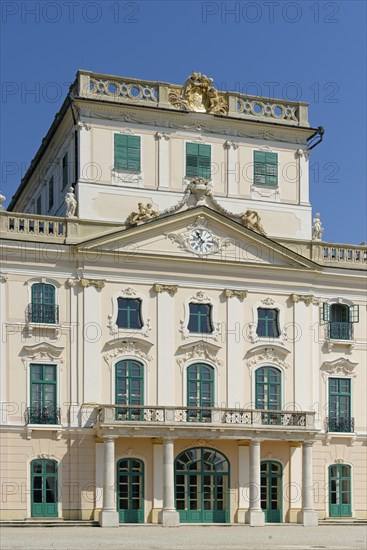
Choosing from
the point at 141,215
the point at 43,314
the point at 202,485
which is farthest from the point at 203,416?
the point at 141,215

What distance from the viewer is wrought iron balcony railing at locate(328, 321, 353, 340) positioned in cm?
4972

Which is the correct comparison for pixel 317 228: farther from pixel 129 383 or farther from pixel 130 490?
pixel 130 490

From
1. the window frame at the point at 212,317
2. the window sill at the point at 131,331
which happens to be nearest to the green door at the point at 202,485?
the window frame at the point at 212,317

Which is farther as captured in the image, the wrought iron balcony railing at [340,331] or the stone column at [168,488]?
the wrought iron balcony railing at [340,331]

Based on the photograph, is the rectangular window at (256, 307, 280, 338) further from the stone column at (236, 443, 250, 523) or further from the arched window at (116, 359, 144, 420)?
the arched window at (116, 359, 144, 420)

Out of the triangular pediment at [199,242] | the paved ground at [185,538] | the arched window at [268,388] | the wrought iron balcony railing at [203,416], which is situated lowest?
the paved ground at [185,538]

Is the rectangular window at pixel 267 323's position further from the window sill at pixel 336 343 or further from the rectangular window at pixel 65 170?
the rectangular window at pixel 65 170

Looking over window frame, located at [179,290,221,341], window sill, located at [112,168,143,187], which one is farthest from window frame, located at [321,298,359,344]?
window sill, located at [112,168,143,187]

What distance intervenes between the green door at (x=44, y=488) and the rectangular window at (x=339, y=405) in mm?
11701

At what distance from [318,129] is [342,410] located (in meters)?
11.9

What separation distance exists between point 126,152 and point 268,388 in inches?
435

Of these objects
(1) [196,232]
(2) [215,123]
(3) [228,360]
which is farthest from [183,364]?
(2) [215,123]

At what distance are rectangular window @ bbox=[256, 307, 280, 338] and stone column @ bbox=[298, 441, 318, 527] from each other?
15.4 feet

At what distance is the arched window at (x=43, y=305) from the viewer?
45.3 m
